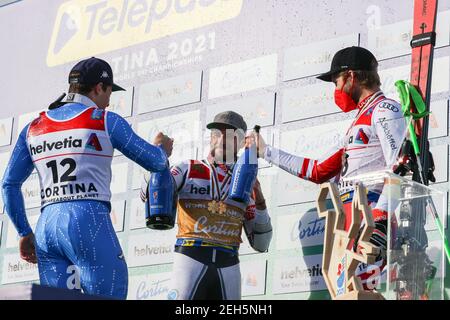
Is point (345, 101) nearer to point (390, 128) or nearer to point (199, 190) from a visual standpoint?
point (390, 128)

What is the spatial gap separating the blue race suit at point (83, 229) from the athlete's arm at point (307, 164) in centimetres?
102

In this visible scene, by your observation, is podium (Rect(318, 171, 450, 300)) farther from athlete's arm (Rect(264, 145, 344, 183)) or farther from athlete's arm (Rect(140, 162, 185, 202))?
athlete's arm (Rect(140, 162, 185, 202))

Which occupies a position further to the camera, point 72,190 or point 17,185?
point 17,185

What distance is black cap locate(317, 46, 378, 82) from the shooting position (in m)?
6.21

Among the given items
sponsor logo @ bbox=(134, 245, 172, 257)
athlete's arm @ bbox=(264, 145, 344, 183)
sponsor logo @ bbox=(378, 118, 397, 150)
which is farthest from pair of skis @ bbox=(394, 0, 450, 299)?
sponsor logo @ bbox=(134, 245, 172, 257)

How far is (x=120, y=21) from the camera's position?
27.0 ft

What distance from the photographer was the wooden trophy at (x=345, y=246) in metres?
4.70

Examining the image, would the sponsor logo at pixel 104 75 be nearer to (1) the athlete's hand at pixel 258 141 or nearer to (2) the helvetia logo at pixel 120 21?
(1) the athlete's hand at pixel 258 141

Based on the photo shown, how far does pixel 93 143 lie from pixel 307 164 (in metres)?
1.46

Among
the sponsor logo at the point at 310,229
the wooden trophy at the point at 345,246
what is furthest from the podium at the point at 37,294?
the sponsor logo at the point at 310,229

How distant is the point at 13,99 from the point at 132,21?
1.21 m

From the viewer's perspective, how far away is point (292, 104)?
277 inches

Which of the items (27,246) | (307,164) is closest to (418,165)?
(307,164)

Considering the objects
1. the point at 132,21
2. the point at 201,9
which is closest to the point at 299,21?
the point at 201,9
